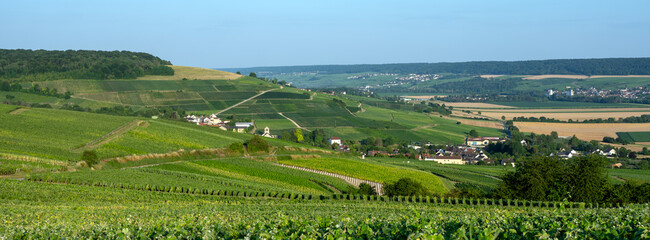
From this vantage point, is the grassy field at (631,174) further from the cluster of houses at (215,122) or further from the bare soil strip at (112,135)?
the cluster of houses at (215,122)

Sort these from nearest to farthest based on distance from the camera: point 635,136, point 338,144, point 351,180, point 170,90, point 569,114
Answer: point 351,180
point 338,144
point 635,136
point 170,90
point 569,114

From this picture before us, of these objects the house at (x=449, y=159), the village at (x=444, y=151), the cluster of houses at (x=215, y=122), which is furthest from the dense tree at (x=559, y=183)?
the cluster of houses at (x=215, y=122)

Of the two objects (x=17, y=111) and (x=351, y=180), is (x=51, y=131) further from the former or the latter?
(x=351, y=180)

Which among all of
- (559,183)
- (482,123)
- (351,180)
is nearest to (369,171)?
(351,180)

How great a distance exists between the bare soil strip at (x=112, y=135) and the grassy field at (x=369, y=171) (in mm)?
22948

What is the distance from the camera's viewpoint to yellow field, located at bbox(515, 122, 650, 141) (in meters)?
135

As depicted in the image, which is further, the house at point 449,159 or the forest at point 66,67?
the forest at point 66,67

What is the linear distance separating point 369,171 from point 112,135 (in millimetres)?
35853

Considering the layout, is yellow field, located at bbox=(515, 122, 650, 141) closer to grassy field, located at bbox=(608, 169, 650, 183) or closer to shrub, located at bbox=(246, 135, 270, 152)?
grassy field, located at bbox=(608, 169, 650, 183)

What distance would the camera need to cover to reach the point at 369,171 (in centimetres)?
7038

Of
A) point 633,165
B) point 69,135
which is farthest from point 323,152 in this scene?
point 633,165

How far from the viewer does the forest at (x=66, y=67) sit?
159 metres

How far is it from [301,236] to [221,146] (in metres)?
67.4

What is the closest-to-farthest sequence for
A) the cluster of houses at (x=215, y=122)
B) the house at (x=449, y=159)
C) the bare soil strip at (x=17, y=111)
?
the bare soil strip at (x=17, y=111) → the house at (x=449, y=159) → the cluster of houses at (x=215, y=122)
